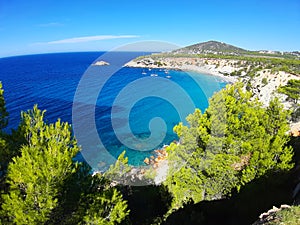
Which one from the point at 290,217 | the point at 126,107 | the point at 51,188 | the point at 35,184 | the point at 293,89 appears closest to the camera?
the point at 35,184

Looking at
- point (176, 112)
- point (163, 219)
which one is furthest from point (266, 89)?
point (163, 219)

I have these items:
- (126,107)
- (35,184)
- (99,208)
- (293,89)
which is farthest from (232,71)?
(35,184)

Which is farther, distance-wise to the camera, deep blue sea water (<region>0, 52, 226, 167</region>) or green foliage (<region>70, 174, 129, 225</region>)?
deep blue sea water (<region>0, 52, 226, 167</region>)

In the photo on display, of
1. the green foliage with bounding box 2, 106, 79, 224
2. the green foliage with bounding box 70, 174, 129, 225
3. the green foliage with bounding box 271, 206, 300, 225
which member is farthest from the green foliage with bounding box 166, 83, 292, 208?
the green foliage with bounding box 2, 106, 79, 224

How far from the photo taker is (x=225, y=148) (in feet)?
51.6

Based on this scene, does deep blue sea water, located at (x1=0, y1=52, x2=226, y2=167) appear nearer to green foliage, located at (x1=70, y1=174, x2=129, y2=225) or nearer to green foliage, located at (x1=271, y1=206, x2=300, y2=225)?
green foliage, located at (x1=70, y1=174, x2=129, y2=225)

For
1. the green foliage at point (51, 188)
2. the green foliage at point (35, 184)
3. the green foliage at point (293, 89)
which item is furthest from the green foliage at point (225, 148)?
the green foliage at point (293, 89)

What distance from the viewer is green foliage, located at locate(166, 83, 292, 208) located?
1525 centimetres

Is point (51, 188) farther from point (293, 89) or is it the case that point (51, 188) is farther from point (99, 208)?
point (293, 89)

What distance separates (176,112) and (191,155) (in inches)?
1615

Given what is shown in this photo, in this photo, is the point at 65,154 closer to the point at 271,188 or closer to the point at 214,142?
the point at 214,142

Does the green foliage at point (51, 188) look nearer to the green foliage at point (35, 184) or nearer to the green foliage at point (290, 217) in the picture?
the green foliage at point (35, 184)

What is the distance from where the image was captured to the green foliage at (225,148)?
50.0 ft

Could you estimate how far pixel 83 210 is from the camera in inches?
362
